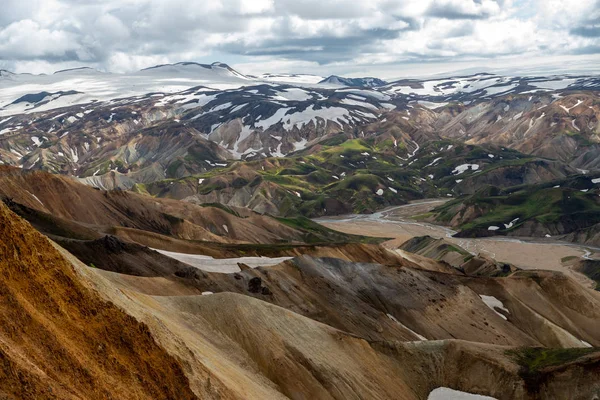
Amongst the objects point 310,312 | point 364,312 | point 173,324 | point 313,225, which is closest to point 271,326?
point 173,324

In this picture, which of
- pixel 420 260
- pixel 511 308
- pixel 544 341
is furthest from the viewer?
pixel 420 260

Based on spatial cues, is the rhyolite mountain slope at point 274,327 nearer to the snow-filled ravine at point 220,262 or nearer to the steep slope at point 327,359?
the steep slope at point 327,359

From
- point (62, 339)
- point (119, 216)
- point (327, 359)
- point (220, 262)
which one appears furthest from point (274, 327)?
point (119, 216)

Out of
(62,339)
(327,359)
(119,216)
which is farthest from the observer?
(119,216)

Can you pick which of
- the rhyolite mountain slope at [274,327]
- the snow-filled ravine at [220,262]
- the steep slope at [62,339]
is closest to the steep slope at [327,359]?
the rhyolite mountain slope at [274,327]

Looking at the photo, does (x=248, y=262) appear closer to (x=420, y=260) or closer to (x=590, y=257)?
(x=420, y=260)

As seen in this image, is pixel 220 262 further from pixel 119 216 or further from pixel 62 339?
pixel 119 216

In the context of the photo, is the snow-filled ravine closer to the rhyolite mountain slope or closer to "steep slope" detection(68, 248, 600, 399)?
the rhyolite mountain slope

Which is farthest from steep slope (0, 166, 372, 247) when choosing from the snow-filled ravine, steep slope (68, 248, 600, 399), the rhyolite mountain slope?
steep slope (68, 248, 600, 399)
